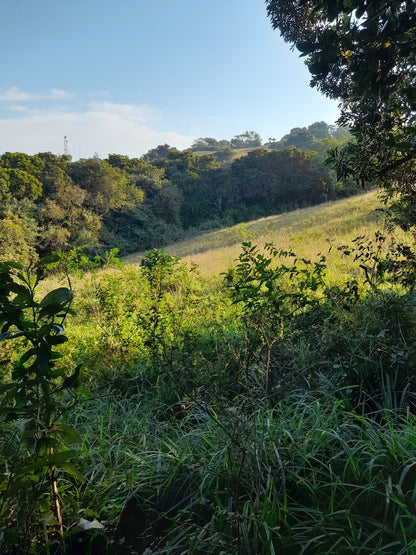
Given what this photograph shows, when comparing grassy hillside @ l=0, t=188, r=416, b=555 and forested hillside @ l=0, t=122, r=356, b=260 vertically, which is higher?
forested hillside @ l=0, t=122, r=356, b=260

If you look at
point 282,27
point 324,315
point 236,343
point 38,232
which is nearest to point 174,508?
point 236,343

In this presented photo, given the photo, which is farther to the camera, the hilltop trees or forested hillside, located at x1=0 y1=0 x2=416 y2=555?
the hilltop trees

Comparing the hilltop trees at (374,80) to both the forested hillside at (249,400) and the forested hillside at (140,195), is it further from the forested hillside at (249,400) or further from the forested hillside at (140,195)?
the forested hillside at (140,195)

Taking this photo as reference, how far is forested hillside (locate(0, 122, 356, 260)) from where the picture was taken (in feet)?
79.6

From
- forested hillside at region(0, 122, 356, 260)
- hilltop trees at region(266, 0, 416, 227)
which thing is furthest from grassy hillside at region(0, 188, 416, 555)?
forested hillside at region(0, 122, 356, 260)

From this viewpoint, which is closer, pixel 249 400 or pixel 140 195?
pixel 249 400

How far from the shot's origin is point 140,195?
33.6 m

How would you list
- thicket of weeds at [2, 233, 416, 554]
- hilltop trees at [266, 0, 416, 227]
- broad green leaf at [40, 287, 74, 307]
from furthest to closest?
1. hilltop trees at [266, 0, 416, 227]
2. thicket of weeds at [2, 233, 416, 554]
3. broad green leaf at [40, 287, 74, 307]

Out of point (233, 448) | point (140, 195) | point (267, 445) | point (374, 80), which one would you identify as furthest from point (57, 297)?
point (140, 195)

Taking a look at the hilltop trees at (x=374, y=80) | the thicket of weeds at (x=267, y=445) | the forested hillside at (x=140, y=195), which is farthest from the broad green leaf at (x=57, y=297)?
the forested hillside at (x=140, y=195)

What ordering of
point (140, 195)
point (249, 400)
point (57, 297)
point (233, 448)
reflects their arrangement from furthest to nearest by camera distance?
point (140, 195) → point (249, 400) → point (233, 448) → point (57, 297)

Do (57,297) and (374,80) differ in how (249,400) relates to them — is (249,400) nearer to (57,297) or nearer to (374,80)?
(57,297)

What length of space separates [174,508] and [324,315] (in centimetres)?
237

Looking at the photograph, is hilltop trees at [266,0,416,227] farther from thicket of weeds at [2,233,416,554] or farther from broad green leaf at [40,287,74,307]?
broad green leaf at [40,287,74,307]
